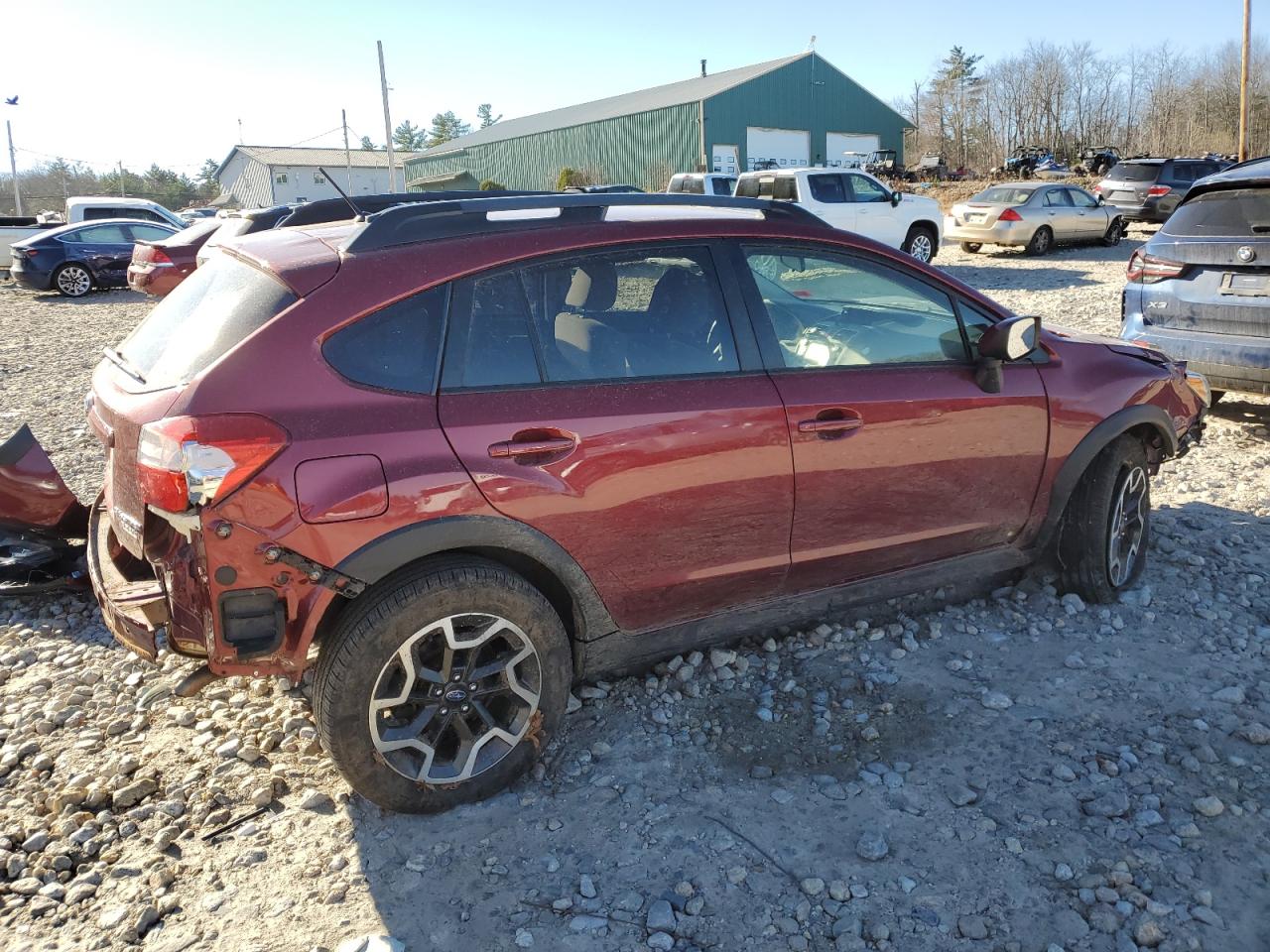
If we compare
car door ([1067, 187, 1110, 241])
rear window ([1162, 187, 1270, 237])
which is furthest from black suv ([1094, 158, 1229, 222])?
rear window ([1162, 187, 1270, 237])

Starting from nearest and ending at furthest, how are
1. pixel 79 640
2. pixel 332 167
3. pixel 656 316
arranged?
pixel 656 316
pixel 79 640
pixel 332 167

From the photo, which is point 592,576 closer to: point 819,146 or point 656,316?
point 656,316

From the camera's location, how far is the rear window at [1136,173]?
23375 mm

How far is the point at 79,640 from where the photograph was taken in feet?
14.1

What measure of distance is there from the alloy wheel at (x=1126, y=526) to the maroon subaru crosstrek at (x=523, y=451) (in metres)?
0.61

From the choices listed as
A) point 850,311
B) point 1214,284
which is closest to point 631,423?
point 850,311

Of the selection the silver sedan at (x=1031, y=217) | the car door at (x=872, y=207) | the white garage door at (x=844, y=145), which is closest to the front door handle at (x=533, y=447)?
the car door at (x=872, y=207)

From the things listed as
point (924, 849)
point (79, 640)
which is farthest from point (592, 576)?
point (79, 640)

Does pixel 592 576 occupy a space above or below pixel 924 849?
above

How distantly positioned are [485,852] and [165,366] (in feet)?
5.79

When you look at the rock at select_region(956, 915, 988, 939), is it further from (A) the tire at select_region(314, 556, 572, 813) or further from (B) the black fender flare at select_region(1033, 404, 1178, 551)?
(B) the black fender flare at select_region(1033, 404, 1178, 551)

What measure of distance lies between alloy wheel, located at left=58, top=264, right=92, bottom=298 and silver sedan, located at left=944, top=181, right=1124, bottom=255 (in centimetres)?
1813

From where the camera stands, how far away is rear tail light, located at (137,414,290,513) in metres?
2.63

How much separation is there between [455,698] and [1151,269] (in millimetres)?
6126
